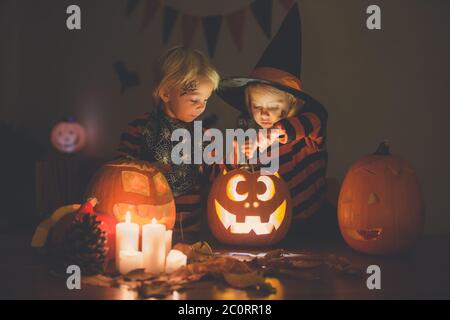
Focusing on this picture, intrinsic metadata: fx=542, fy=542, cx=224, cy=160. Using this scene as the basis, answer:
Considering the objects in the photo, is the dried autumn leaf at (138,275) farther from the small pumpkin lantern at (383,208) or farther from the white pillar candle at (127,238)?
the small pumpkin lantern at (383,208)

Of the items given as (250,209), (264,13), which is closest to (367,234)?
(250,209)

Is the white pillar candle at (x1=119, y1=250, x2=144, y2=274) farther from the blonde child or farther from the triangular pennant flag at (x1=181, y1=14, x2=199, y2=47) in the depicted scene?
the triangular pennant flag at (x1=181, y1=14, x2=199, y2=47)

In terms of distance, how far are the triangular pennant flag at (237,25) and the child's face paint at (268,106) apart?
1.69 ft

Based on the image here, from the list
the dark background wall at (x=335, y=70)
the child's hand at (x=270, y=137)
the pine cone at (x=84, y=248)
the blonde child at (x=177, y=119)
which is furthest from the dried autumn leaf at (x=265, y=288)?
the dark background wall at (x=335, y=70)

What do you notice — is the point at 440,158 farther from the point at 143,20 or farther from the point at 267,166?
the point at 143,20

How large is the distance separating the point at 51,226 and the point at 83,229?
0.21 m

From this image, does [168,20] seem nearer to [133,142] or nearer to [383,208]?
[133,142]

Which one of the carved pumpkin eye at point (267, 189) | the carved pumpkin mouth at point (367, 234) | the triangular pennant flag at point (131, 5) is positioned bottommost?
the carved pumpkin mouth at point (367, 234)

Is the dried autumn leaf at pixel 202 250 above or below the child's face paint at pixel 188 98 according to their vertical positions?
below

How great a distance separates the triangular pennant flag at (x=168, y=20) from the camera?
258 cm

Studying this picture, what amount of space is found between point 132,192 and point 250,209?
0.41m

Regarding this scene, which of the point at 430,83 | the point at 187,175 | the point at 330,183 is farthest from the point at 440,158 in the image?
the point at 187,175

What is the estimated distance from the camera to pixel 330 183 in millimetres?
2299

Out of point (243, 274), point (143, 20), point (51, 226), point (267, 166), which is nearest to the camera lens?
point (243, 274)
